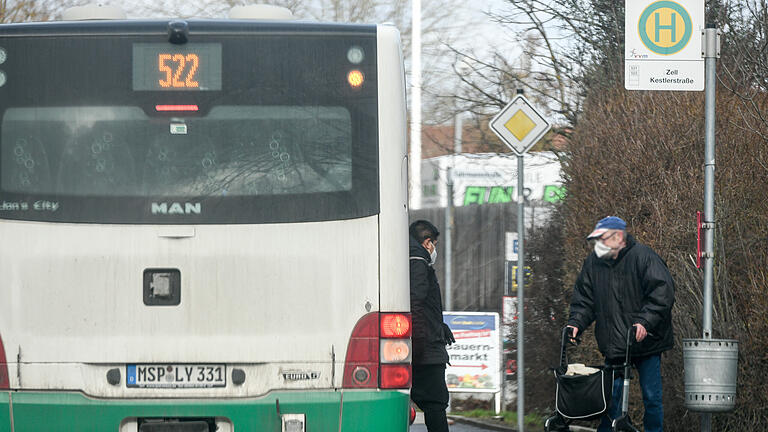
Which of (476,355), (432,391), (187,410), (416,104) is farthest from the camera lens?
(416,104)

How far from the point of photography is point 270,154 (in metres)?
6.92

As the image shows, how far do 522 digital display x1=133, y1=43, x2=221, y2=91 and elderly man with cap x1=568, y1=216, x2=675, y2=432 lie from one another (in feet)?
10.8

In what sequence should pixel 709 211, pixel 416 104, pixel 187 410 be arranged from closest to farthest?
pixel 187 410, pixel 709 211, pixel 416 104

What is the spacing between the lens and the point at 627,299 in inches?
365

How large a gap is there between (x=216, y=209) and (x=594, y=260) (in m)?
3.58

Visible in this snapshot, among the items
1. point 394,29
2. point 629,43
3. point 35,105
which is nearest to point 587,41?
point 629,43

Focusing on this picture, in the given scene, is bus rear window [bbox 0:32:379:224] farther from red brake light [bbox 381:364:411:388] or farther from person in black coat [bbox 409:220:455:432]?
Answer: person in black coat [bbox 409:220:455:432]

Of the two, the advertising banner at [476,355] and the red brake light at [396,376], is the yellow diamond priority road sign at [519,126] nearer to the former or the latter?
the advertising banner at [476,355]

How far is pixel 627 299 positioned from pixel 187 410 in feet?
12.2

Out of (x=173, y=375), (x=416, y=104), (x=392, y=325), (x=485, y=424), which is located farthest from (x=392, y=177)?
(x=416, y=104)

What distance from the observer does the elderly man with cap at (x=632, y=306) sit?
9.03 meters

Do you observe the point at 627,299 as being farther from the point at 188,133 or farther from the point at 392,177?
the point at 188,133

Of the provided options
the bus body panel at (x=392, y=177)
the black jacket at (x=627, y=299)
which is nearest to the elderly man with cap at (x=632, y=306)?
the black jacket at (x=627, y=299)

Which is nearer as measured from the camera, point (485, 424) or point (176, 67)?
point (176, 67)
